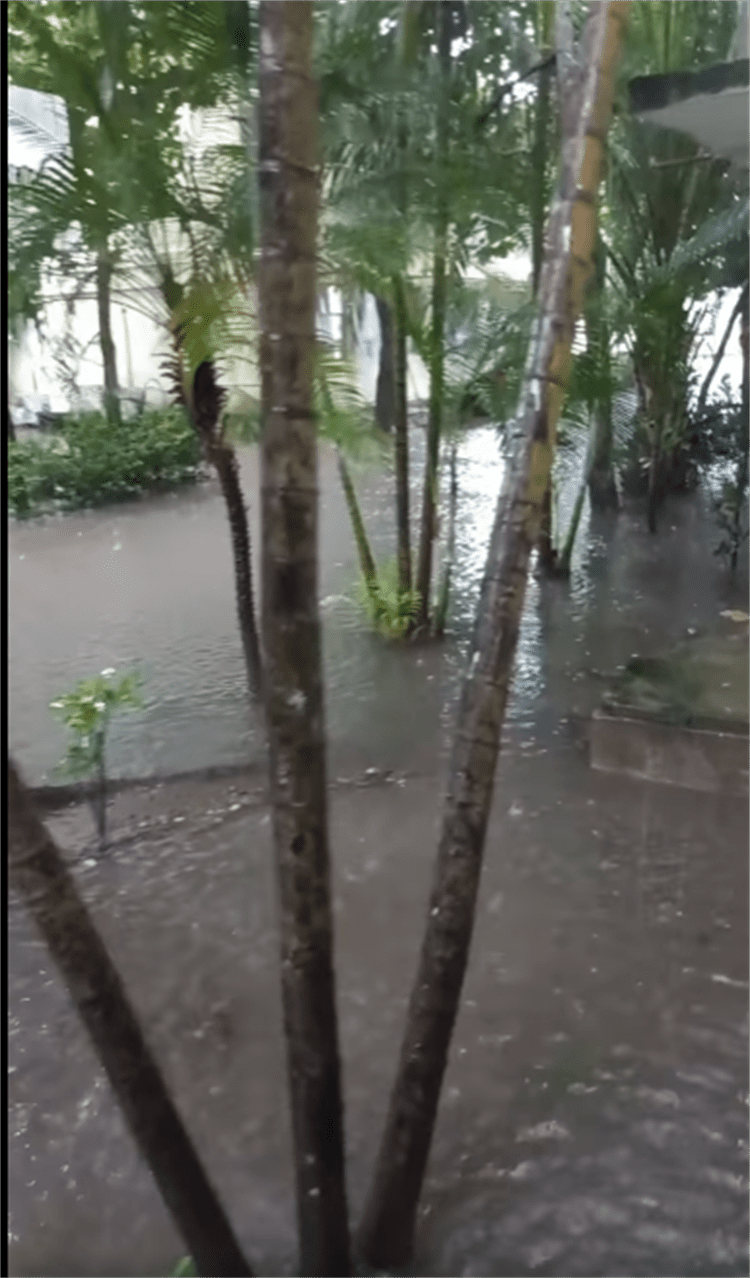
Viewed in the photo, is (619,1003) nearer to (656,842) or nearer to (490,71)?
(656,842)

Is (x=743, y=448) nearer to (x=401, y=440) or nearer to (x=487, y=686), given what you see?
(x=401, y=440)

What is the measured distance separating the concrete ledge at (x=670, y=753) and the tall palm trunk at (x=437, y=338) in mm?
417

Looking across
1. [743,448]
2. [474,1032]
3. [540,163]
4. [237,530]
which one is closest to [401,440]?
[237,530]

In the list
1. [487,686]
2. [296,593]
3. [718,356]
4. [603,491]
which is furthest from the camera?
[603,491]

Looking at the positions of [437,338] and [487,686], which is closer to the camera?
[487,686]

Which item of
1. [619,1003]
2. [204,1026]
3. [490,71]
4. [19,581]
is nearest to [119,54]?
[490,71]

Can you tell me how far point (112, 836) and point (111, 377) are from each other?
853 mm

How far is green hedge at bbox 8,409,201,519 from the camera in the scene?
130cm

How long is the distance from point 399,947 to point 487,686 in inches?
27.1

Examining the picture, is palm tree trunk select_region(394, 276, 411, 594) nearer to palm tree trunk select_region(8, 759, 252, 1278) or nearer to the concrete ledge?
the concrete ledge

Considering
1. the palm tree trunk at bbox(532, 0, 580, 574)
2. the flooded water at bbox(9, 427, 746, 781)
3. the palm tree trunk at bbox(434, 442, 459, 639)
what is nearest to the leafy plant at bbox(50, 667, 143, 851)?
the flooded water at bbox(9, 427, 746, 781)

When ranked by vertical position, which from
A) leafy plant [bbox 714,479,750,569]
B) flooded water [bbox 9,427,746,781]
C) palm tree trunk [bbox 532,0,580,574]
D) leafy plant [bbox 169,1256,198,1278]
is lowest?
leafy plant [bbox 169,1256,198,1278]

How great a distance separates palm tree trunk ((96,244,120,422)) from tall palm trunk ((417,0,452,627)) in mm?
557

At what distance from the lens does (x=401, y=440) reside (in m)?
2.29
